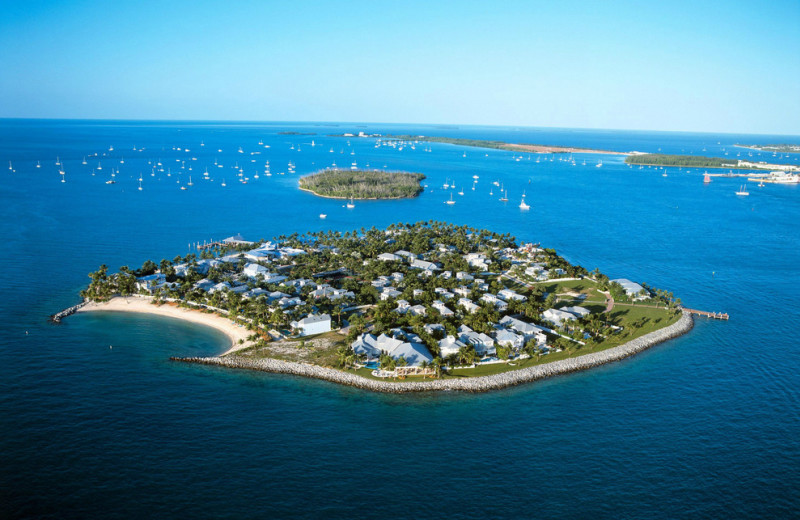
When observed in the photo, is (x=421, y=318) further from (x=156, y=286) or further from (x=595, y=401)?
(x=156, y=286)

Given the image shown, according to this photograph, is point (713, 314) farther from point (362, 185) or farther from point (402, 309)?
point (362, 185)

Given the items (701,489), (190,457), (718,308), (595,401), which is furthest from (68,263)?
(718,308)

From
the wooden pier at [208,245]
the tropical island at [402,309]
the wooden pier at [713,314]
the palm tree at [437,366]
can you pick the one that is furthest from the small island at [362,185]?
the palm tree at [437,366]

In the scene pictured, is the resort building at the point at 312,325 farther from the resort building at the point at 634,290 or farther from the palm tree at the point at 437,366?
the resort building at the point at 634,290

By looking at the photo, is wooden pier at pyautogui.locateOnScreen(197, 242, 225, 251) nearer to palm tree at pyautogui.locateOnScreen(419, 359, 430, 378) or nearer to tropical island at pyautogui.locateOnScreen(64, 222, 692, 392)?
tropical island at pyautogui.locateOnScreen(64, 222, 692, 392)

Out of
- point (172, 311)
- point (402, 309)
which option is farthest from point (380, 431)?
point (172, 311)

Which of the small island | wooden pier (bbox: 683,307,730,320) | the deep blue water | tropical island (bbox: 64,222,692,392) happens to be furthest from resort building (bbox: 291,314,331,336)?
the small island
